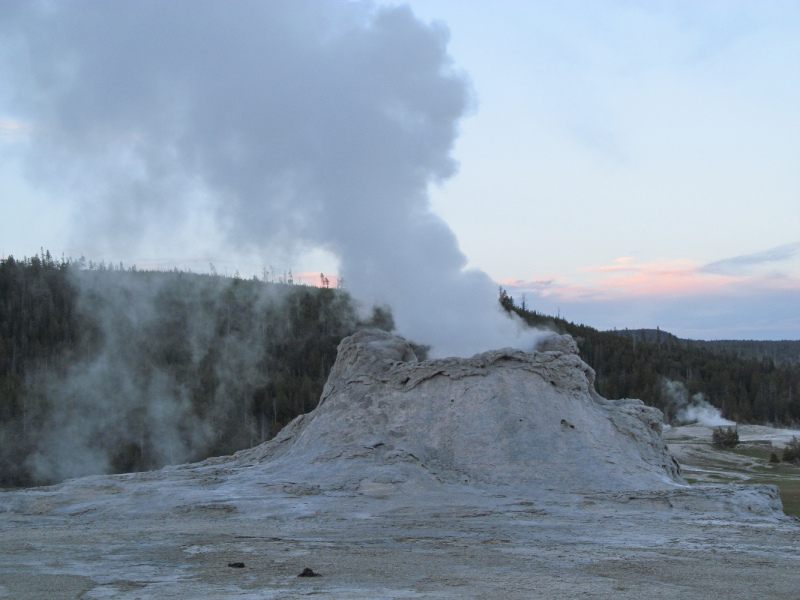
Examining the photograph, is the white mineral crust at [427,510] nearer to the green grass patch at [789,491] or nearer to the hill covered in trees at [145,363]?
the green grass patch at [789,491]

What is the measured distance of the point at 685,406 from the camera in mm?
66688

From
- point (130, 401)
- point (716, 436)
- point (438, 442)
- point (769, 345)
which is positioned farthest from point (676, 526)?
point (769, 345)

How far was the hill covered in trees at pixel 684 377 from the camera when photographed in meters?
65.3

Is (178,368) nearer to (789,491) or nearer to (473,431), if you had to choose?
(789,491)

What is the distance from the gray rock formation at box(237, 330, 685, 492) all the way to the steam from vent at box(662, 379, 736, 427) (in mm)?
49233

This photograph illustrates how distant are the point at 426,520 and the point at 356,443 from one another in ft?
12.5

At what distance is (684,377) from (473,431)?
2612 inches

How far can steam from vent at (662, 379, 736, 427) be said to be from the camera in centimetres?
6228

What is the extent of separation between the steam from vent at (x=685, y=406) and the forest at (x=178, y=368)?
0.35m

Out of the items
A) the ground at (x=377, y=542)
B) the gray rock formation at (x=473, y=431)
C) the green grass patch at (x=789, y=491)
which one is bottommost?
the green grass patch at (x=789, y=491)

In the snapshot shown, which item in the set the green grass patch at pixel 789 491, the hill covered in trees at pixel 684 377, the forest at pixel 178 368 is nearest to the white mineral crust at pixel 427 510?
the green grass patch at pixel 789 491

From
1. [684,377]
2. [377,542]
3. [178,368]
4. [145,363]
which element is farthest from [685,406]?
[377,542]

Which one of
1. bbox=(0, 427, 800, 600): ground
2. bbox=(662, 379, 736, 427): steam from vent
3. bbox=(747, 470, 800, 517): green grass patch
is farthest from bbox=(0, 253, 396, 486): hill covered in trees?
bbox=(662, 379, 736, 427): steam from vent

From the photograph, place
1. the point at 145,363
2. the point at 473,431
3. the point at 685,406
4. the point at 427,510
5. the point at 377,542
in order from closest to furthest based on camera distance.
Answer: the point at 377,542 → the point at 427,510 → the point at 473,431 → the point at 145,363 → the point at 685,406
